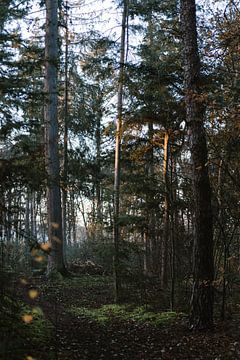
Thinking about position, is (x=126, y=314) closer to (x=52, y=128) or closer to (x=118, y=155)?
(x=118, y=155)

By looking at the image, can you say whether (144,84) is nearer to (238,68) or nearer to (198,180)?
(238,68)

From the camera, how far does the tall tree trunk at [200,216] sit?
7309mm

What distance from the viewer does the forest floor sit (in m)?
4.96

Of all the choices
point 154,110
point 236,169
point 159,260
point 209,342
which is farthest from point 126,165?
point 209,342

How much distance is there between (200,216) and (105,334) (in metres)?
2.82

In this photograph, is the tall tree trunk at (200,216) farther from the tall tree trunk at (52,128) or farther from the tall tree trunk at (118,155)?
the tall tree trunk at (52,128)

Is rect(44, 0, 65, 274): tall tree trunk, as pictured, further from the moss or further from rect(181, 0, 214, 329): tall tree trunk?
rect(181, 0, 214, 329): tall tree trunk

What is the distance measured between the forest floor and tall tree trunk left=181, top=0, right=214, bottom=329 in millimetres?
416

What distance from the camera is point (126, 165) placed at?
15055mm

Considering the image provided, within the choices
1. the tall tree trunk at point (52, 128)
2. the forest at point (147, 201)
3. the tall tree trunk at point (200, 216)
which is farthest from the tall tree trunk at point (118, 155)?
the tall tree trunk at point (52, 128)

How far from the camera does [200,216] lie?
24.1 feet

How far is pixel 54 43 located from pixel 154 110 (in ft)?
22.3

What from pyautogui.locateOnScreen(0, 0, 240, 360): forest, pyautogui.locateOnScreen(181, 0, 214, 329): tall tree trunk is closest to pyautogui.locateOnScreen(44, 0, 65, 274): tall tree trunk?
pyautogui.locateOnScreen(0, 0, 240, 360): forest

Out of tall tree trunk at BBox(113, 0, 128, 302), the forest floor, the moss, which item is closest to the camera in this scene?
the forest floor
